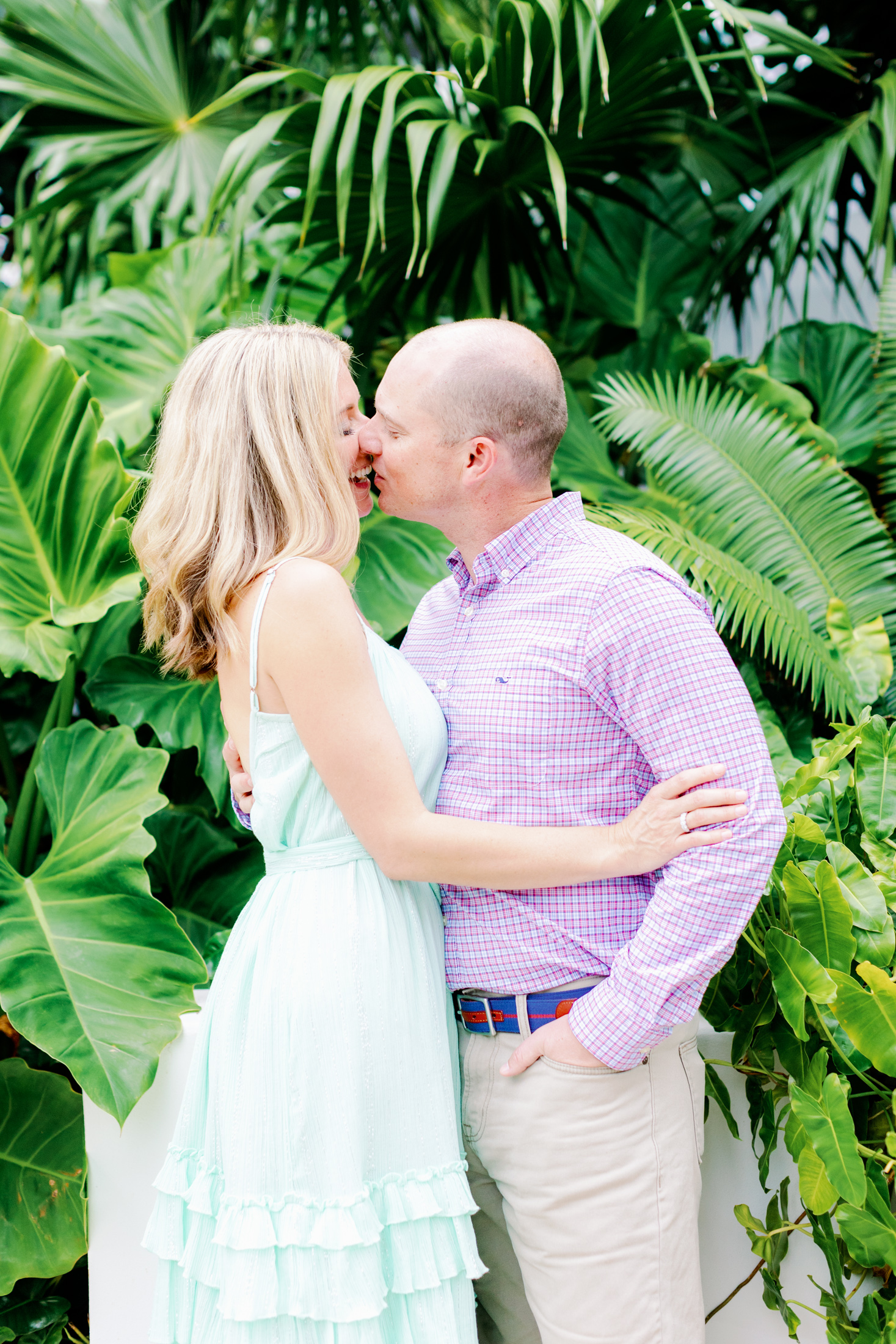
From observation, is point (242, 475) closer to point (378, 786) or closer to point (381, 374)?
point (378, 786)

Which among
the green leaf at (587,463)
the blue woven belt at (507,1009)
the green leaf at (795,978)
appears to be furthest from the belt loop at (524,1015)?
the green leaf at (587,463)

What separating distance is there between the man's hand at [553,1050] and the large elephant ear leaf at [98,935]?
26.4 inches

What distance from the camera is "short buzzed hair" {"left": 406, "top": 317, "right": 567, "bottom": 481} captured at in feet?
4.88

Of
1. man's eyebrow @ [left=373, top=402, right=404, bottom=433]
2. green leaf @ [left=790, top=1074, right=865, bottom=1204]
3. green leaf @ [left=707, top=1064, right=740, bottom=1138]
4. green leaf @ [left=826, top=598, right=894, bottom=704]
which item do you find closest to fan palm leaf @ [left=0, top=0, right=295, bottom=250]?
man's eyebrow @ [left=373, top=402, right=404, bottom=433]

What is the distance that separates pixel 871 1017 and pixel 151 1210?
1.21 m

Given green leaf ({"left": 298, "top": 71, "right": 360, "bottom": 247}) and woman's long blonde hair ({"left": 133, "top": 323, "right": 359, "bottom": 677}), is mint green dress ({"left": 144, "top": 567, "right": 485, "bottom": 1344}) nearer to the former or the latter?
woman's long blonde hair ({"left": 133, "top": 323, "right": 359, "bottom": 677})

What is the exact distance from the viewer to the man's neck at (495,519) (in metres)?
1.54

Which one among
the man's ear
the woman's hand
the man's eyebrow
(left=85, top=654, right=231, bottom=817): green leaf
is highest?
the man's eyebrow

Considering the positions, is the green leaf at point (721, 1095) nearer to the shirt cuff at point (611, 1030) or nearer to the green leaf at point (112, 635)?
the shirt cuff at point (611, 1030)

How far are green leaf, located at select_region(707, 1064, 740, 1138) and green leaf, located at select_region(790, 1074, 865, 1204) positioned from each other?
29 centimetres

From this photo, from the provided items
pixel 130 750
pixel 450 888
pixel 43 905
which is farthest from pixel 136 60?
pixel 450 888

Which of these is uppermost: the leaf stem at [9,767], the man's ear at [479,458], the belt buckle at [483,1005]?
the man's ear at [479,458]

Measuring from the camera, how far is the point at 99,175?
360 centimetres

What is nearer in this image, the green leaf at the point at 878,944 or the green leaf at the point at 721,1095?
the green leaf at the point at 878,944
